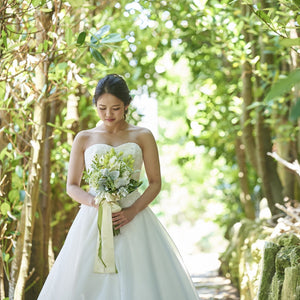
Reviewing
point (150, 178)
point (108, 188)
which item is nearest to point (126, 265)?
point (108, 188)

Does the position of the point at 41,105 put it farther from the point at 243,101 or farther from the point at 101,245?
the point at 243,101

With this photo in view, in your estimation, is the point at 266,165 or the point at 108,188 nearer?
the point at 108,188

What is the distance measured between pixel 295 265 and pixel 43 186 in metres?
2.05

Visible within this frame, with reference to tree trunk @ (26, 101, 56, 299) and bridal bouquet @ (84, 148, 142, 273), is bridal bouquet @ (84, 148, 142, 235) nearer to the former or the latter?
bridal bouquet @ (84, 148, 142, 273)

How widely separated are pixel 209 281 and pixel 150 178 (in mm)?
3854

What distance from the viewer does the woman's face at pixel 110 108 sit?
317cm

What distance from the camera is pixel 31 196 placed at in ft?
11.7

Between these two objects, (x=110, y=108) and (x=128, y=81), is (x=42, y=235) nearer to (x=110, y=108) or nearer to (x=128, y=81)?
(x=110, y=108)

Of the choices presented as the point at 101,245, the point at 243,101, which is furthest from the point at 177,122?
the point at 101,245

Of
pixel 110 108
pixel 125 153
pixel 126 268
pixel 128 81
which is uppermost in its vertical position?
pixel 128 81

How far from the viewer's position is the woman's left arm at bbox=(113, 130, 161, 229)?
124 inches

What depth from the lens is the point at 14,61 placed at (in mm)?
3559

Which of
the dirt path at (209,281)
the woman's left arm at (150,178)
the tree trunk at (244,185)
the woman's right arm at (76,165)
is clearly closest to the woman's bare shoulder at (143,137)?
the woman's left arm at (150,178)

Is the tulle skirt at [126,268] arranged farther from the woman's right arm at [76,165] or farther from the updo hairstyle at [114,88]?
the updo hairstyle at [114,88]
